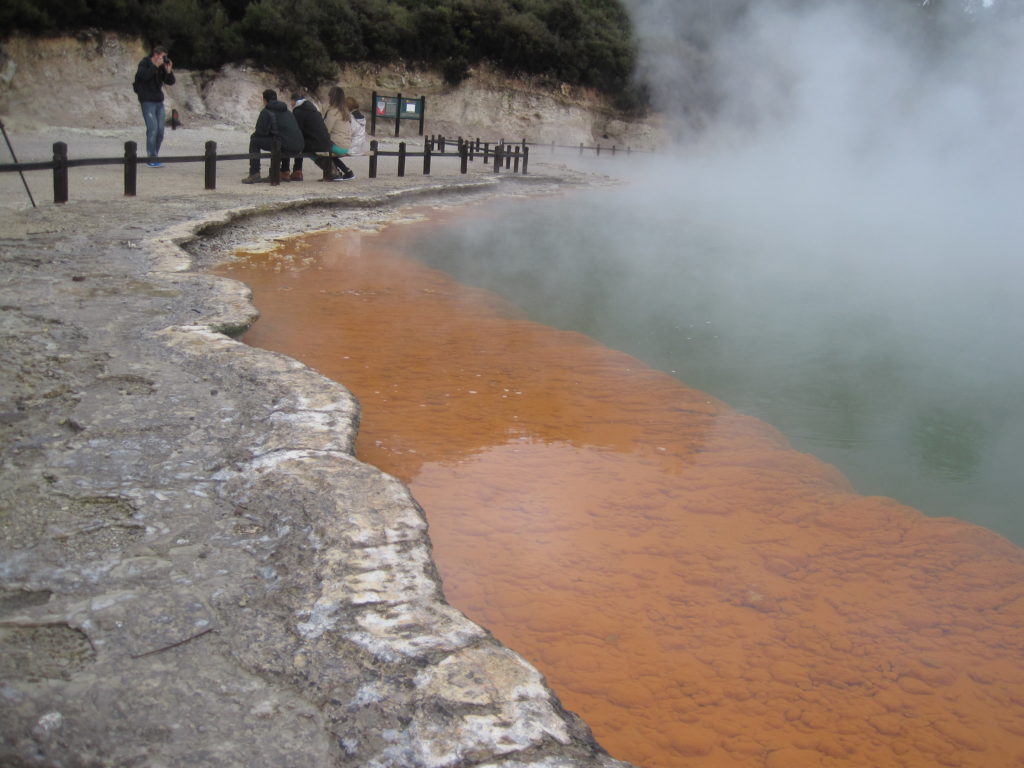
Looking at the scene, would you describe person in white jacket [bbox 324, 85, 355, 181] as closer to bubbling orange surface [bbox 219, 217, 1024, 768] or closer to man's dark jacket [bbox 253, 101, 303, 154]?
man's dark jacket [bbox 253, 101, 303, 154]

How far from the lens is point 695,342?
5988mm

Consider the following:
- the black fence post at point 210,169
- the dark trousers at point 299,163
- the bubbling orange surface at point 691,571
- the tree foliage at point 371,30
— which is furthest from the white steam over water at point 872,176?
the black fence post at point 210,169

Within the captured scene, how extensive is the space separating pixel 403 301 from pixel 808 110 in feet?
66.0

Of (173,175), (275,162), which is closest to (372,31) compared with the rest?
(275,162)

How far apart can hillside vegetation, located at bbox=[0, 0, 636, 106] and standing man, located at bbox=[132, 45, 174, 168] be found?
26.3 ft

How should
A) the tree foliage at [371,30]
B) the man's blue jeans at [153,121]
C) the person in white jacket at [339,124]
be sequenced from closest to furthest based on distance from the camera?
1. the man's blue jeans at [153,121]
2. the person in white jacket at [339,124]
3. the tree foliage at [371,30]

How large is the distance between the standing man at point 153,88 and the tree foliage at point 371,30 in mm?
8038

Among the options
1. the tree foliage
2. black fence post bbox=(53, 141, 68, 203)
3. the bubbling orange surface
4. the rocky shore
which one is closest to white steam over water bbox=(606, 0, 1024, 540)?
the bubbling orange surface

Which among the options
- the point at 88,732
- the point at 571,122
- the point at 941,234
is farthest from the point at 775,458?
the point at 571,122

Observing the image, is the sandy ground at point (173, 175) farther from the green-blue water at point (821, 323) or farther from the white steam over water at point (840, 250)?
the white steam over water at point (840, 250)

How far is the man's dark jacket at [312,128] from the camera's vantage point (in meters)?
11.5

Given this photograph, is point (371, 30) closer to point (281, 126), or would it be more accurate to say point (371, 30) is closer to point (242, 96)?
point (242, 96)

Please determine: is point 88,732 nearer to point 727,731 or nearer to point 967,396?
point 727,731

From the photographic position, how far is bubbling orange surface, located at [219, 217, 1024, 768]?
220 centimetres
